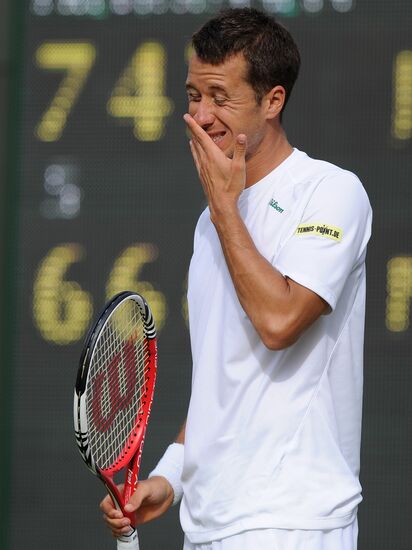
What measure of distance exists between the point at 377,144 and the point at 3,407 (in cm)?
134

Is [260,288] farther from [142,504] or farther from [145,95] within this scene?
[145,95]

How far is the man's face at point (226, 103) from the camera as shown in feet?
7.81

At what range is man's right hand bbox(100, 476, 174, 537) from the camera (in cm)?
244

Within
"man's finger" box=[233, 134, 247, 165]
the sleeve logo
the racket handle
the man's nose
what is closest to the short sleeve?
the sleeve logo

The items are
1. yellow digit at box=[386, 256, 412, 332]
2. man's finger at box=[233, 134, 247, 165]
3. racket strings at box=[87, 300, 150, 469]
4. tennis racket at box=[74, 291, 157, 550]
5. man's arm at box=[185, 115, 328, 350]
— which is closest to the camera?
man's arm at box=[185, 115, 328, 350]

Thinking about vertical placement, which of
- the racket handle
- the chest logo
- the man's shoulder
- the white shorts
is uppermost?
the man's shoulder

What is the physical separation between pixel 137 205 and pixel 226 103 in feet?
5.40

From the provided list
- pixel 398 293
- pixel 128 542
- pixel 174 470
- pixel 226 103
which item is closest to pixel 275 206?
pixel 226 103

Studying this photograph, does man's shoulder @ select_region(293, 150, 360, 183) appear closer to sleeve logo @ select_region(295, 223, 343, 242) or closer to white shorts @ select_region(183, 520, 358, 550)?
sleeve logo @ select_region(295, 223, 343, 242)

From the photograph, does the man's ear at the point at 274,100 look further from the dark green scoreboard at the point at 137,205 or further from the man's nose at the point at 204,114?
the dark green scoreboard at the point at 137,205

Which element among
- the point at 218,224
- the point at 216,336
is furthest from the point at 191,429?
the point at 218,224

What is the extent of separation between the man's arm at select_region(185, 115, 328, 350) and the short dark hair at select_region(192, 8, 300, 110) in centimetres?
25

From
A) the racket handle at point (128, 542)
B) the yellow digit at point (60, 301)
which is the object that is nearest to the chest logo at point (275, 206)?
the racket handle at point (128, 542)

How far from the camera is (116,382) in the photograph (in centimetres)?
266
